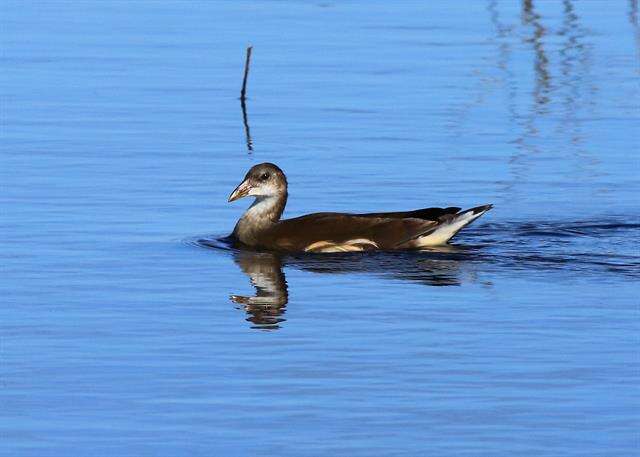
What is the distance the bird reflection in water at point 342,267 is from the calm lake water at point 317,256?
0.13 ft

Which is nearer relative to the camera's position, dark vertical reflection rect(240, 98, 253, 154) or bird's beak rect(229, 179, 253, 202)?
bird's beak rect(229, 179, 253, 202)

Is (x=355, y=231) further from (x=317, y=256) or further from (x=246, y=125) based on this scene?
(x=246, y=125)

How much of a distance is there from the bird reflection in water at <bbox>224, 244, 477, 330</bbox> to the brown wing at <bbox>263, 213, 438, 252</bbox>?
9 centimetres

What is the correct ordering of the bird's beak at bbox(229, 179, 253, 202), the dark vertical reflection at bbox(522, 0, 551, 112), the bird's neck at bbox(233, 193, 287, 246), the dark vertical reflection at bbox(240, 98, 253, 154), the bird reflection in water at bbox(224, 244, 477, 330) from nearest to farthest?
the bird reflection in water at bbox(224, 244, 477, 330) → the bird's neck at bbox(233, 193, 287, 246) → the bird's beak at bbox(229, 179, 253, 202) → the dark vertical reflection at bbox(240, 98, 253, 154) → the dark vertical reflection at bbox(522, 0, 551, 112)

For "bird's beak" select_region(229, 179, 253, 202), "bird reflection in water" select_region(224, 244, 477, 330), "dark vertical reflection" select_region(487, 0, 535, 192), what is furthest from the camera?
"dark vertical reflection" select_region(487, 0, 535, 192)

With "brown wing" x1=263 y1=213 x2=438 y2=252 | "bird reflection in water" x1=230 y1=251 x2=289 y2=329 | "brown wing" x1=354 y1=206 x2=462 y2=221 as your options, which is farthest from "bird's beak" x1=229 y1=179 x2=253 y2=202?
"brown wing" x1=354 y1=206 x2=462 y2=221

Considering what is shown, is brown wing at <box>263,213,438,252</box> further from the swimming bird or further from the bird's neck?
the bird's neck

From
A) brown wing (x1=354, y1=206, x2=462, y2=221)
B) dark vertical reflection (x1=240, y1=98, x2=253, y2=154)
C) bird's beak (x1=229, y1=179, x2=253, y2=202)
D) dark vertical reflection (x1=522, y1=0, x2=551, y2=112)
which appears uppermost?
bird's beak (x1=229, y1=179, x2=253, y2=202)

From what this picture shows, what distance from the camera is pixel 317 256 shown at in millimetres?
14352

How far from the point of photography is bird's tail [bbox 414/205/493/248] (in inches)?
563

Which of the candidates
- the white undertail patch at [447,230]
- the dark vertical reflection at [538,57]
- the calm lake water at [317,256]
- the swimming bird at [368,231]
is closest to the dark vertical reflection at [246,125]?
the calm lake water at [317,256]

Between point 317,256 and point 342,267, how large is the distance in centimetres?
59

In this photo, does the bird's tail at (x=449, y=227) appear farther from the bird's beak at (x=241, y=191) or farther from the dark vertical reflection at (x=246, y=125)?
the dark vertical reflection at (x=246, y=125)

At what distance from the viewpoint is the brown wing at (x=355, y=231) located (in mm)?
14344
